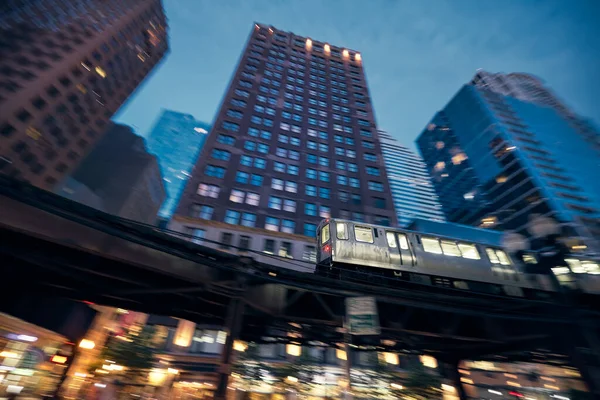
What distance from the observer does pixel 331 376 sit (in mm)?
25906

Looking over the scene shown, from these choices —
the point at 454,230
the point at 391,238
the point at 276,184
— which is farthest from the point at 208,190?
the point at 454,230

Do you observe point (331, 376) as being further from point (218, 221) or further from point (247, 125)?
point (247, 125)

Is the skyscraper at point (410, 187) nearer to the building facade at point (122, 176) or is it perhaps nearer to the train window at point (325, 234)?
the building facade at point (122, 176)

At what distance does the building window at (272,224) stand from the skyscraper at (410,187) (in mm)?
66791

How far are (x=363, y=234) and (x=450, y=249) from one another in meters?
4.70

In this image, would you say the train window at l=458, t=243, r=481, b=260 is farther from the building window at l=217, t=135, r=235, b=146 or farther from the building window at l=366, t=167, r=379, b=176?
the building window at l=217, t=135, r=235, b=146

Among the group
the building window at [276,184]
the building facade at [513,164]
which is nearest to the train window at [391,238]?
the building window at [276,184]

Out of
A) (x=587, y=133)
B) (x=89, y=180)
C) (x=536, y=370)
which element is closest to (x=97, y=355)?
(x=536, y=370)

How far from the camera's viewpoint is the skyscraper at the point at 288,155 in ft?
114

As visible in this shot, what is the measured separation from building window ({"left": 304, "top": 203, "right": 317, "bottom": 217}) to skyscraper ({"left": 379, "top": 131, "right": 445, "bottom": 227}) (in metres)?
62.6

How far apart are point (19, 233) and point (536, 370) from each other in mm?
41987

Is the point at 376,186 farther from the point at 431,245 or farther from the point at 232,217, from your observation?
the point at 431,245

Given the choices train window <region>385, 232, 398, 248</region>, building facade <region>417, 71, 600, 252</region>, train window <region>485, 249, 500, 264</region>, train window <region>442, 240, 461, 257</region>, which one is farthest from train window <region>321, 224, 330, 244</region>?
building facade <region>417, 71, 600, 252</region>

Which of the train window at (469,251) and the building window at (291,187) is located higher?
the building window at (291,187)
